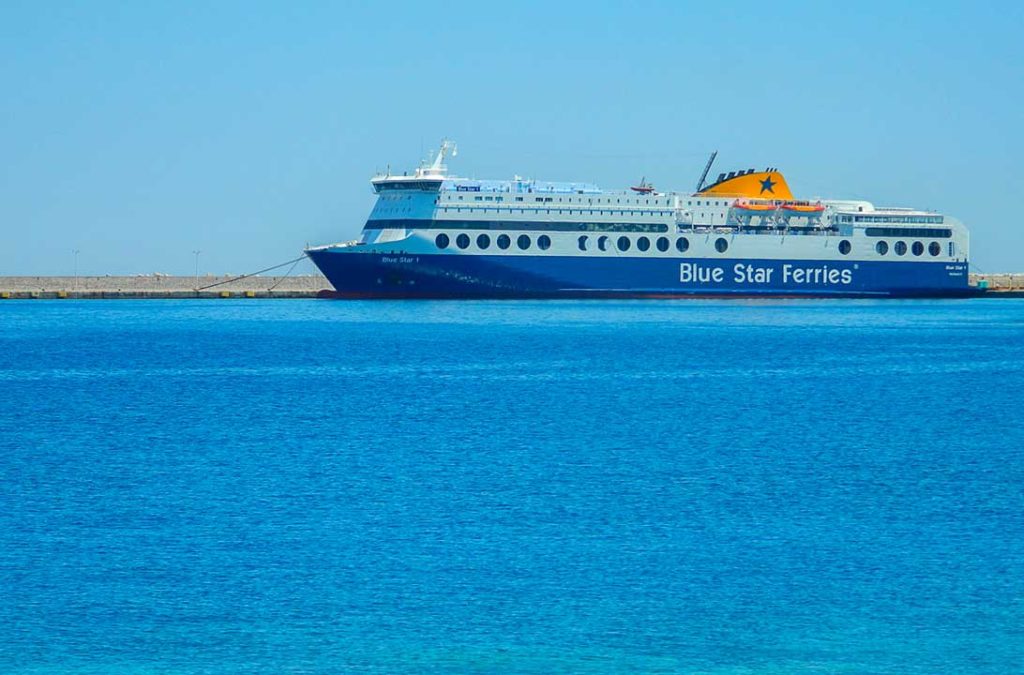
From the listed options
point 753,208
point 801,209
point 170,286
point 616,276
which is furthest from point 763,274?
point 170,286

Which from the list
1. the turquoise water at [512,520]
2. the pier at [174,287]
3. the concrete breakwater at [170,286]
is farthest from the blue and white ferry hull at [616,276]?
the turquoise water at [512,520]

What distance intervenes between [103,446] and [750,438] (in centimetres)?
1116

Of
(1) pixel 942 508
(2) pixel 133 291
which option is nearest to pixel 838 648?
(1) pixel 942 508

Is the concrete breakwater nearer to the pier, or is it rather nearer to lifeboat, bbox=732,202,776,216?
the pier

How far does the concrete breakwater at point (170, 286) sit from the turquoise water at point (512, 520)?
51.8 meters

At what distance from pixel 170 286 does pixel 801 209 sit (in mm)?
44676

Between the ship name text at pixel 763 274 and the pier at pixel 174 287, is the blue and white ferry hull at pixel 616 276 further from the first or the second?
the pier at pixel 174 287

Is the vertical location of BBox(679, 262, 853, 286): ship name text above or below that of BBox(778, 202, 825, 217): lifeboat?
below

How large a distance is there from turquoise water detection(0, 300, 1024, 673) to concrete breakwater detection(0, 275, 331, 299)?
5178 centimetres

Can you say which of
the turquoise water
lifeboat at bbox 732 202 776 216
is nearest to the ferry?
lifeboat at bbox 732 202 776 216

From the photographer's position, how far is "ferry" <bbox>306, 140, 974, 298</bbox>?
230 ft

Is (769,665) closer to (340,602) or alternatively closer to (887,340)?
(340,602)

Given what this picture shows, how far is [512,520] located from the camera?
19109 mm

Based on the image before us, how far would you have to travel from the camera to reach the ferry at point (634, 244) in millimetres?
70250
